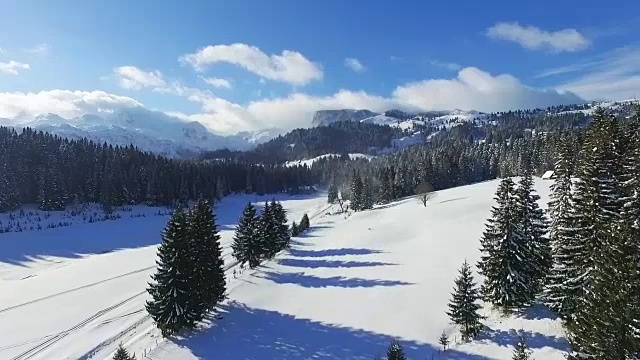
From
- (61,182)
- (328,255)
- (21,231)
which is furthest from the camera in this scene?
(61,182)

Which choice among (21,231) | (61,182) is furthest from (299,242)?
(61,182)

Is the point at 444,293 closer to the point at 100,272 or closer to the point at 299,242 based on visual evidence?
the point at 299,242

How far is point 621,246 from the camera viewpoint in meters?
19.1

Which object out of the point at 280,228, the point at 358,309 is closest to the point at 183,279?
the point at 358,309

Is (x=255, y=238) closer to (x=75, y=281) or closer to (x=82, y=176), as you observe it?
(x=75, y=281)

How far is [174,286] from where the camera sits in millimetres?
38938

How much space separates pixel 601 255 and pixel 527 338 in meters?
10.4

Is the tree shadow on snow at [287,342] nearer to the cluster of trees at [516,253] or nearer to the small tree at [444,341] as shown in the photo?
the small tree at [444,341]

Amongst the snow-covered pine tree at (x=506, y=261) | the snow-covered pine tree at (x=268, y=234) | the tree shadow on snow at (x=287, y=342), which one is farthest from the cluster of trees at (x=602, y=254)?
the snow-covered pine tree at (x=268, y=234)

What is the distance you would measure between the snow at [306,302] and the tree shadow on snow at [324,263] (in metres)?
0.15

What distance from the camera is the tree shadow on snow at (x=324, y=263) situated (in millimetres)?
60062

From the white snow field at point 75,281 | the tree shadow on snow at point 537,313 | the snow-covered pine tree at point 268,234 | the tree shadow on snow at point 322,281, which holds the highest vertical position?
the snow-covered pine tree at point 268,234

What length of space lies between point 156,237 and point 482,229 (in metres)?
77.7

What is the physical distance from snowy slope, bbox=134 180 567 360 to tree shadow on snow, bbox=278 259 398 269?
15 centimetres
